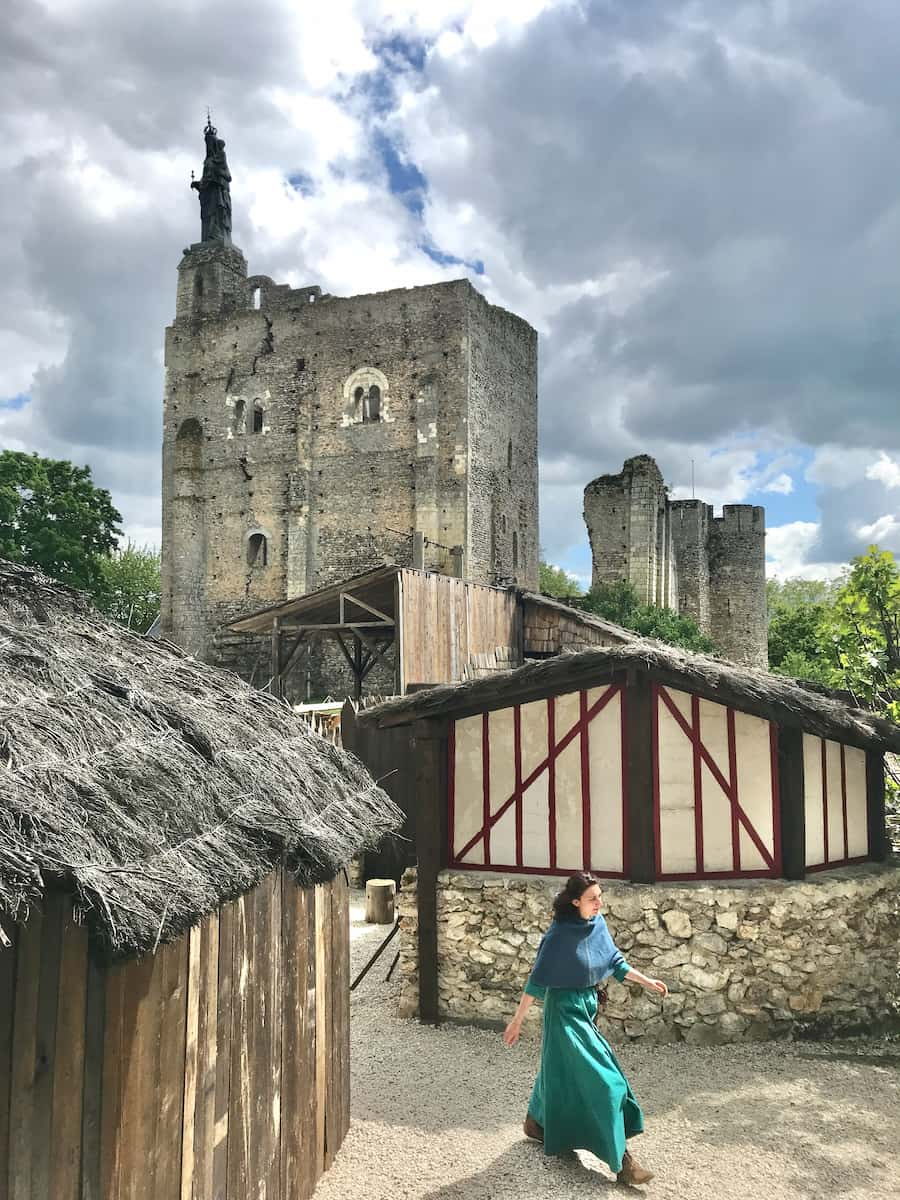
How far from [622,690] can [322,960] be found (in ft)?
10.4

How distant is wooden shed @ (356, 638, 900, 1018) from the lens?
22.6 ft

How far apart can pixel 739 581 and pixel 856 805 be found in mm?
28912

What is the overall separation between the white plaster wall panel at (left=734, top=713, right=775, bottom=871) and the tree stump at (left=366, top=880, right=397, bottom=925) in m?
4.92

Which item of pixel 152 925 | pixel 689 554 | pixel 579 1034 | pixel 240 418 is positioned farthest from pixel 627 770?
pixel 689 554

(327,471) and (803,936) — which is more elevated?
(327,471)

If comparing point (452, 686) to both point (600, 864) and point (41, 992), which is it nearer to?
point (600, 864)

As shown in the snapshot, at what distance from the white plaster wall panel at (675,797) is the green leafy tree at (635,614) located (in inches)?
801

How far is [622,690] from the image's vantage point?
23.4 feet

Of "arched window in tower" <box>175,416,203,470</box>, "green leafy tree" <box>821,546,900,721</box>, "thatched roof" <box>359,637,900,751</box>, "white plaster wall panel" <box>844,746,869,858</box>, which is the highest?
"arched window in tower" <box>175,416,203,470</box>

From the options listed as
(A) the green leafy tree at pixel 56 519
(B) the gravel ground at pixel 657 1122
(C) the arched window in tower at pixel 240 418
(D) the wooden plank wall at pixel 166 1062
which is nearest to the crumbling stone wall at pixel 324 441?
(C) the arched window in tower at pixel 240 418

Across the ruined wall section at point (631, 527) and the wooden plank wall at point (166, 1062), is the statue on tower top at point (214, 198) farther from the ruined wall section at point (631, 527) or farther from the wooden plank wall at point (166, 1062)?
the wooden plank wall at point (166, 1062)

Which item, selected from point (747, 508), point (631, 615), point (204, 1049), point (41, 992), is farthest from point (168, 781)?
point (747, 508)

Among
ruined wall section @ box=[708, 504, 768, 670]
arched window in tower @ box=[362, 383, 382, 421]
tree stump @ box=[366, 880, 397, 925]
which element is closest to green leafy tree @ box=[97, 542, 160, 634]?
arched window in tower @ box=[362, 383, 382, 421]

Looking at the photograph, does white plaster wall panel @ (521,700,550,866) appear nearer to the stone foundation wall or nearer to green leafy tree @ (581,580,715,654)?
the stone foundation wall
